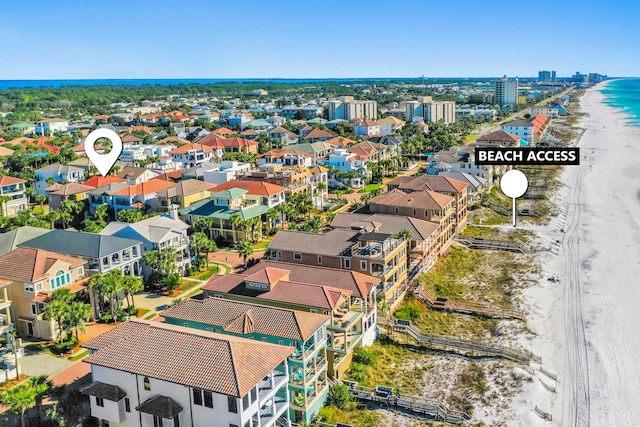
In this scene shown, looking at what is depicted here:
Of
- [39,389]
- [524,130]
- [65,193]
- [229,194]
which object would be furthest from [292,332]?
[524,130]

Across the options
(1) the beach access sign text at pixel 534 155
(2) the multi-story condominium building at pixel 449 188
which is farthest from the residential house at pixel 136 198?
(1) the beach access sign text at pixel 534 155

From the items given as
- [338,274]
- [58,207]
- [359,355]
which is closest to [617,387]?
[359,355]

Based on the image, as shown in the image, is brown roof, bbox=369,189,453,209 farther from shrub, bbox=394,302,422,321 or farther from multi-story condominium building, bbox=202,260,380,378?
multi-story condominium building, bbox=202,260,380,378

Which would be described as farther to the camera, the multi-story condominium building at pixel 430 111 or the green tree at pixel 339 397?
the multi-story condominium building at pixel 430 111

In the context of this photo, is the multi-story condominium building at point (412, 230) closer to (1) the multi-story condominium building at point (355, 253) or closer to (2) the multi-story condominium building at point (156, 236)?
(1) the multi-story condominium building at point (355, 253)

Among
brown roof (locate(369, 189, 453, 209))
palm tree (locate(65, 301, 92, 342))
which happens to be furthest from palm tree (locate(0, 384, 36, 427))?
brown roof (locate(369, 189, 453, 209))

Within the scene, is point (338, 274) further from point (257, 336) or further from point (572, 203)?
point (572, 203)

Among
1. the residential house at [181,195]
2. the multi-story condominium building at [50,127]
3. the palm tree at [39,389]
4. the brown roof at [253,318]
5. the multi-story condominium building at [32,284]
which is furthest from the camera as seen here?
the multi-story condominium building at [50,127]
